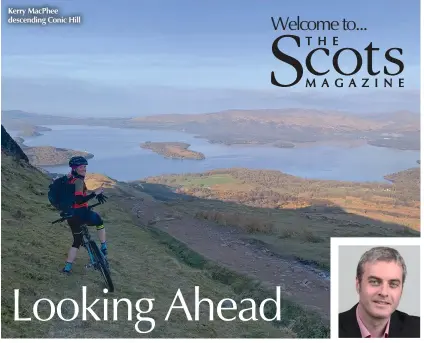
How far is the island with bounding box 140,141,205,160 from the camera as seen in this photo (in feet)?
29.8

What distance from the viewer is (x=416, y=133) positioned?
7.46m

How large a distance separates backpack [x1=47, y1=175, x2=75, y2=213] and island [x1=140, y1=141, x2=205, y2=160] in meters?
2.66

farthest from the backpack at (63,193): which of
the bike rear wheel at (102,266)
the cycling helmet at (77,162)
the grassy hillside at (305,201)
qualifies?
the grassy hillside at (305,201)

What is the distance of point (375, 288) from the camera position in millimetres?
5430

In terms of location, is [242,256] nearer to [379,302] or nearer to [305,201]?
[305,201]

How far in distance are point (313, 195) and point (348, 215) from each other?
0.97 meters

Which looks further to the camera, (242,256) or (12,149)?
(12,149)

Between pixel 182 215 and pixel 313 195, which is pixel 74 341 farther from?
pixel 182 215

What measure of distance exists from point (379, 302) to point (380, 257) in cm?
53

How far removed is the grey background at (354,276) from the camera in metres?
5.72

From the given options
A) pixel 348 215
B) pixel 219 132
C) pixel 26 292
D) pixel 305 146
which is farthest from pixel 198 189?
pixel 26 292

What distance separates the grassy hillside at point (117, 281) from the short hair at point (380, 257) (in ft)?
4.73

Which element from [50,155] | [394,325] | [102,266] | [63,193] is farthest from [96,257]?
[394,325]

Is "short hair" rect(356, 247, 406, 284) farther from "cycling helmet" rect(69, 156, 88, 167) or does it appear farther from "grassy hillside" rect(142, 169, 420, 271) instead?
"cycling helmet" rect(69, 156, 88, 167)
